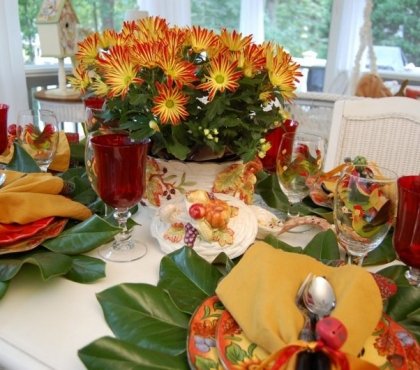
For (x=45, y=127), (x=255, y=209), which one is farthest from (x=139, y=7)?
(x=255, y=209)

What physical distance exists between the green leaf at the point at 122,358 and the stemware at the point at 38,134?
2.00ft

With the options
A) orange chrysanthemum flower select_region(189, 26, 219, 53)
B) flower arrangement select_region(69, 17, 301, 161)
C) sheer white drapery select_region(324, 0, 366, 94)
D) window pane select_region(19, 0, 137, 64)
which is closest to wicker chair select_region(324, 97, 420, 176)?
flower arrangement select_region(69, 17, 301, 161)

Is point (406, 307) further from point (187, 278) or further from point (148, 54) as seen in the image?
point (148, 54)

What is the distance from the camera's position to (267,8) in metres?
4.03

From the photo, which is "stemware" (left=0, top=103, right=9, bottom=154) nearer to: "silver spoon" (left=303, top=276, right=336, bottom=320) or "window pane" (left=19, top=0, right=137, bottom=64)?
"silver spoon" (left=303, top=276, right=336, bottom=320)

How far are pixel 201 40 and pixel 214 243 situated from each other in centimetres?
32

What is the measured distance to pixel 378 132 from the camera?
4.51 feet

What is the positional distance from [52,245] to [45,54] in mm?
1975

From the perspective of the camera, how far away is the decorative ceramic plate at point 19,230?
63 cm

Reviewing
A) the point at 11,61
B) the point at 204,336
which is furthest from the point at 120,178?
the point at 11,61

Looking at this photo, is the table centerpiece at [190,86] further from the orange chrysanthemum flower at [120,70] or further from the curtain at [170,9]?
the curtain at [170,9]

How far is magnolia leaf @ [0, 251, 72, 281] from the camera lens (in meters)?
0.58

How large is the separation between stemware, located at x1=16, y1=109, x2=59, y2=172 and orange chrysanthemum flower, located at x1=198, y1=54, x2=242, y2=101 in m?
0.45

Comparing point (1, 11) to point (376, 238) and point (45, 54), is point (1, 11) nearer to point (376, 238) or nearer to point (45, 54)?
point (45, 54)
